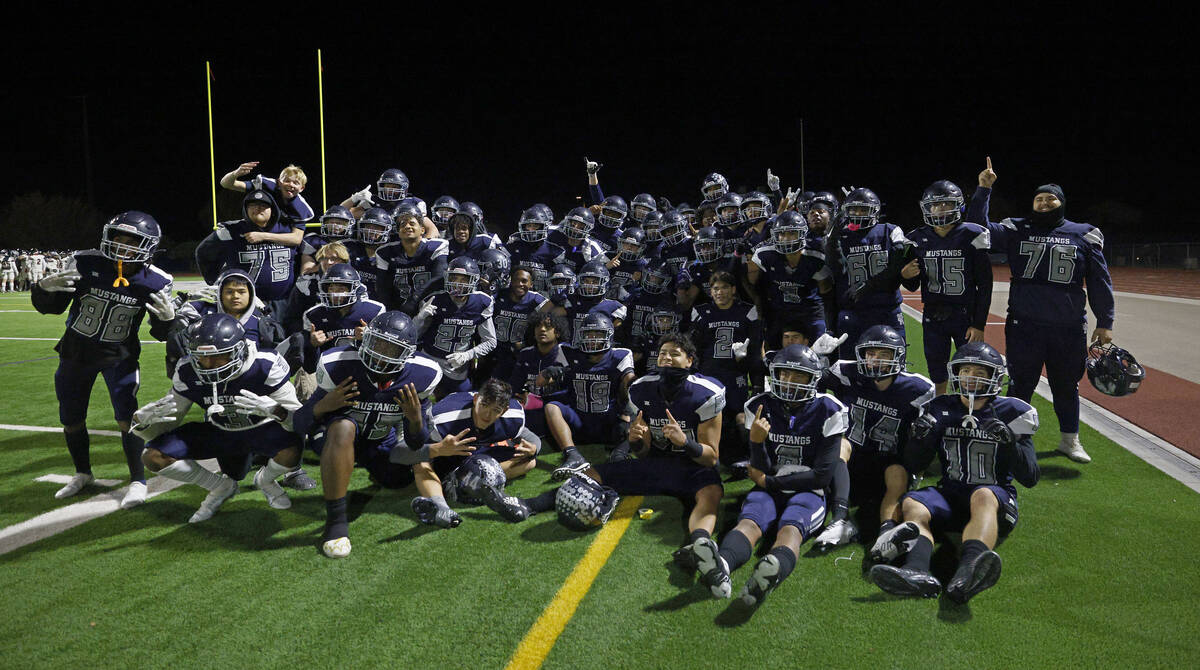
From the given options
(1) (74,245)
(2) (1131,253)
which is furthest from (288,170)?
(1) (74,245)

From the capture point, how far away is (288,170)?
25.3ft

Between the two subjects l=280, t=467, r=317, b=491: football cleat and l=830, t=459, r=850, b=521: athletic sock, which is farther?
l=280, t=467, r=317, b=491: football cleat

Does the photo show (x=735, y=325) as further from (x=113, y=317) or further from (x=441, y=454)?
(x=113, y=317)

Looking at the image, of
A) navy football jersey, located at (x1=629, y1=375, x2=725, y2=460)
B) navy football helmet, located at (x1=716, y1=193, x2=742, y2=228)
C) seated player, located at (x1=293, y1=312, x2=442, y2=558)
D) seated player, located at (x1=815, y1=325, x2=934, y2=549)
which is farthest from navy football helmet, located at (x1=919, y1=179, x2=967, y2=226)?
seated player, located at (x1=293, y1=312, x2=442, y2=558)

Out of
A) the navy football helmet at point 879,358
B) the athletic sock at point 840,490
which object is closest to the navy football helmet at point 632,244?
the navy football helmet at point 879,358

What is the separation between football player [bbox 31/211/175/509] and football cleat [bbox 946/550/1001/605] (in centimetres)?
558

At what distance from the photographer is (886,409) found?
5398 millimetres

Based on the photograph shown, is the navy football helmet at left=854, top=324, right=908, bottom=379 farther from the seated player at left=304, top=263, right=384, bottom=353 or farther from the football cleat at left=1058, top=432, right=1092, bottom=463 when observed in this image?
the seated player at left=304, top=263, right=384, bottom=353

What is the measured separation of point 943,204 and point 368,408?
5.26 metres

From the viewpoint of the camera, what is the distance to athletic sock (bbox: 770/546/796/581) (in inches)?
157

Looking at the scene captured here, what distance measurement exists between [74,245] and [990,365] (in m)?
60.0

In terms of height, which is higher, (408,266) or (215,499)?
(408,266)

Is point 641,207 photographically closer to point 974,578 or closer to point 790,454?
point 790,454

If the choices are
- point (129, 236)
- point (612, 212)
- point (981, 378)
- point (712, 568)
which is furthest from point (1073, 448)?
point (129, 236)
